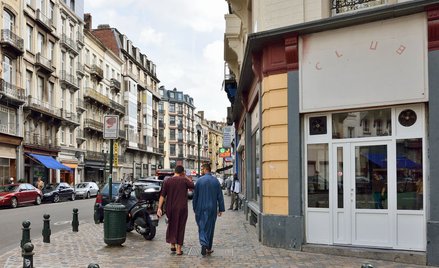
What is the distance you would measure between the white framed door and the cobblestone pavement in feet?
1.71

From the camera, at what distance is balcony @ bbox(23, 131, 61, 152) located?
3528cm

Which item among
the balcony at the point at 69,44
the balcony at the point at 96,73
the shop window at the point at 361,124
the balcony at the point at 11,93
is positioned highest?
the balcony at the point at 69,44

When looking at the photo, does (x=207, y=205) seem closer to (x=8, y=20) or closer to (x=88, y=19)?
(x=8, y=20)

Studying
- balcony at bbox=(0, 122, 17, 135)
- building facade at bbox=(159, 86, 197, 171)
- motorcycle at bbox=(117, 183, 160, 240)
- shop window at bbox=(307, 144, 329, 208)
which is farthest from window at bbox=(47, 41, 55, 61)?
building facade at bbox=(159, 86, 197, 171)

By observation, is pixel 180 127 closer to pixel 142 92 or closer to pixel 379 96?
pixel 142 92

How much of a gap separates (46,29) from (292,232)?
34.4 m

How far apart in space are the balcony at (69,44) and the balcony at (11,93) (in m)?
9.25

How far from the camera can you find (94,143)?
51.8 metres

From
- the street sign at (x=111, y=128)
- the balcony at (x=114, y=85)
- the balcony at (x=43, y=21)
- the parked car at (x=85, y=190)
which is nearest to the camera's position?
the street sign at (x=111, y=128)

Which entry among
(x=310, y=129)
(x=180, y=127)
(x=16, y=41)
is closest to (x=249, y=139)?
(x=310, y=129)

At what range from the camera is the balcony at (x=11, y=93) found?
31.4m

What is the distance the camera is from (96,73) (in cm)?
4994

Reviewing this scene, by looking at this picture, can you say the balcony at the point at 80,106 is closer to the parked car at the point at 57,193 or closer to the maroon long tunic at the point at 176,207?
the parked car at the point at 57,193

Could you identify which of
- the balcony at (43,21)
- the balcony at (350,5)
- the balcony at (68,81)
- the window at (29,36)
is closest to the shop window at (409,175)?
the balcony at (350,5)
